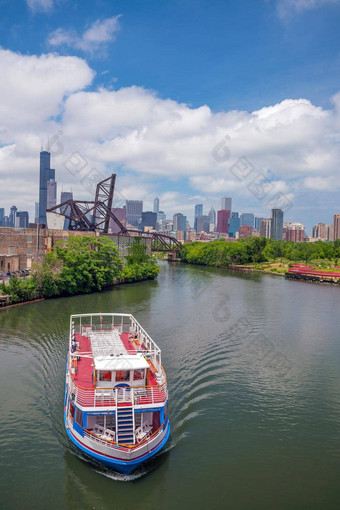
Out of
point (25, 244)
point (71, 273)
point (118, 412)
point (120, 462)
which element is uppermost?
point (25, 244)

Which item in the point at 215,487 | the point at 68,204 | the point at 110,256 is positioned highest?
the point at 68,204

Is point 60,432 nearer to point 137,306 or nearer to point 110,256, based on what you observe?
point 137,306

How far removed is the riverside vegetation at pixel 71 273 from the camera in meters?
39.0

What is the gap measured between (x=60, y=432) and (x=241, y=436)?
7125 millimetres

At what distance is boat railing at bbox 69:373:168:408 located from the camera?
13797mm

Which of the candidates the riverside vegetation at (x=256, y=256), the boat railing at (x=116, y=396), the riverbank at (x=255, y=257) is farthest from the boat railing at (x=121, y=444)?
the riverside vegetation at (x=256, y=256)

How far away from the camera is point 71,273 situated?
144 ft

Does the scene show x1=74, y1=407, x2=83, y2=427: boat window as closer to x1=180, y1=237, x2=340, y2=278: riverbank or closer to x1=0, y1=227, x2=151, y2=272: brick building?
x1=0, y1=227, x2=151, y2=272: brick building

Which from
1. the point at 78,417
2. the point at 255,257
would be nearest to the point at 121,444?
the point at 78,417

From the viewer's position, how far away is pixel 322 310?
40781 mm

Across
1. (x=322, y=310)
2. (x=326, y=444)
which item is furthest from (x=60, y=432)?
(x=322, y=310)

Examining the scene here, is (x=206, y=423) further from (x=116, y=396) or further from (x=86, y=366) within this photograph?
(x=86, y=366)

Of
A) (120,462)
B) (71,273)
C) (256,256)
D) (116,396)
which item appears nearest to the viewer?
(120,462)

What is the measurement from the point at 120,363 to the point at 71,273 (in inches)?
1189
